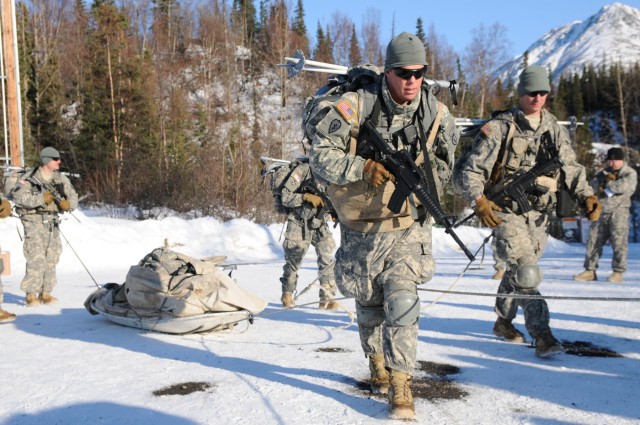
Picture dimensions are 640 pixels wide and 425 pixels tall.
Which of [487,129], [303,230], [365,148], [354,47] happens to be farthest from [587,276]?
[354,47]

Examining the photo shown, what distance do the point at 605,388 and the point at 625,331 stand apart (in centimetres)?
198

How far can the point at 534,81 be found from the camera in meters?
4.48

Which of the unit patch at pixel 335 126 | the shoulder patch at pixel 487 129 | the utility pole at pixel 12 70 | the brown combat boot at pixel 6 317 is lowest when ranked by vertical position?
the brown combat boot at pixel 6 317

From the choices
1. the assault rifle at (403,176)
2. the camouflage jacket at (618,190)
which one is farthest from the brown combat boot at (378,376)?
the camouflage jacket at (618,190)

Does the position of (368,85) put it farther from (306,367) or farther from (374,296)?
(306,367)

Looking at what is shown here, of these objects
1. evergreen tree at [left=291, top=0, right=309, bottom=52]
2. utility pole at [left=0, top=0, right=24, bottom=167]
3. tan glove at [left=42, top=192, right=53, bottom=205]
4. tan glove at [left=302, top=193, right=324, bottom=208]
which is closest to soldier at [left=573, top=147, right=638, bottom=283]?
tan glove at [left=302, top=193, right=324, bottom=208]

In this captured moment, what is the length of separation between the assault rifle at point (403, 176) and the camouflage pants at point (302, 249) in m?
3.48

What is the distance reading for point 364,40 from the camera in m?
45.6

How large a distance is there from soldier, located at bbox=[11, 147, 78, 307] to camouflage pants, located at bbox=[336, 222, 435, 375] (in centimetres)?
544

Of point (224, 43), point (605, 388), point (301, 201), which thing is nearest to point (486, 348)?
point (605, 388)

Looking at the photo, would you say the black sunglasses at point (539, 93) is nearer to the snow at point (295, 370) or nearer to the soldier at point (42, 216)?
the snow at point (295, 370)

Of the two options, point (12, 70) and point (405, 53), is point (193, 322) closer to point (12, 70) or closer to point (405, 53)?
point (405, 53)

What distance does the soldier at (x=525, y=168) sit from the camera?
177 inches

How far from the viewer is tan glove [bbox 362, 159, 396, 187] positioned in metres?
3.06
